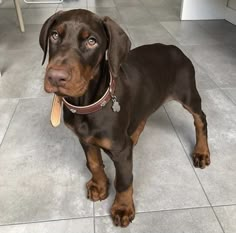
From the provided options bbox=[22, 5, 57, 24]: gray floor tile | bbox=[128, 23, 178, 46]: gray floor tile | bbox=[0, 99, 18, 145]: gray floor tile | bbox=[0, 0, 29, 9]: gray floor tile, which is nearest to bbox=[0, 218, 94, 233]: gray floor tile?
bbox=[0, 99, 18, 145]: gray floor tile

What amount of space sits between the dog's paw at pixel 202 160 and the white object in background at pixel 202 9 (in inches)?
152

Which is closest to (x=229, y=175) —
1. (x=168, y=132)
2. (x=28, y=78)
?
(x=168, y=132)

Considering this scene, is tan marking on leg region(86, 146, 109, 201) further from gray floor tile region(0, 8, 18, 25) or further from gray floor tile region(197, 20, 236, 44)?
gray floor tile region(0, 8, 18, 25)

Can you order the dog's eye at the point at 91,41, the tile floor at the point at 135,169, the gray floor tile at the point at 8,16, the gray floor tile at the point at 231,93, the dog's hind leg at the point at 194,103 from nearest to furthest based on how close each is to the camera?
the dog's eye at the point at 91,41
the tile floor at the point at 135,169
the dog's hind leg at the point at 194,103
the gray floor tile at the point at 231,93
the gray floor tile at the point at 8,16

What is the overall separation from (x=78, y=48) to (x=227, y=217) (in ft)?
3.81

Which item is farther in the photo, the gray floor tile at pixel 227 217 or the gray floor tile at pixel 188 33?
the gray floor tile at pixel 188 33

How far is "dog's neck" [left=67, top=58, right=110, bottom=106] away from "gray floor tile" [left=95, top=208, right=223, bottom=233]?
66cm

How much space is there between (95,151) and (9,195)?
1.94 feet

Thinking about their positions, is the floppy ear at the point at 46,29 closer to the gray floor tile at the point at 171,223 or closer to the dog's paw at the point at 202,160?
the gray floor tile at the point at 171,223

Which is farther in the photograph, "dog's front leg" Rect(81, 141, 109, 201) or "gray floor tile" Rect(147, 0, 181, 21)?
"gray floor tile" Rect(147, 0, 181, 21)

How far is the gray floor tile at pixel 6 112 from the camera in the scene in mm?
2410

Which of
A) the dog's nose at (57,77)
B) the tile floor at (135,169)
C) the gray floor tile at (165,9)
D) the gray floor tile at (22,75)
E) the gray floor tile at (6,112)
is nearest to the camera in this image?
the dog's nose at (57,77)

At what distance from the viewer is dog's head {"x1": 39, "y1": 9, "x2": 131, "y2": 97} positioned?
1.13 metres

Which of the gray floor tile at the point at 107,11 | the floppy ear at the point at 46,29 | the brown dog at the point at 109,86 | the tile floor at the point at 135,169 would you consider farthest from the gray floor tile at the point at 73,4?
the floppy ear at the point at 46,29
